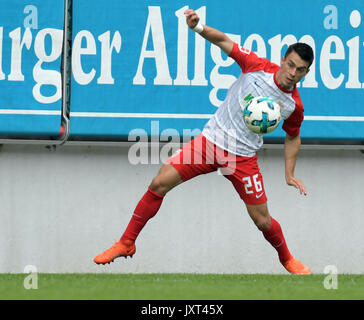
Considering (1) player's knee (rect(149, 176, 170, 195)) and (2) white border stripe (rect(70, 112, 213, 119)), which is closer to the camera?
(1) player's knee (rect(149, 176, 170, 195))

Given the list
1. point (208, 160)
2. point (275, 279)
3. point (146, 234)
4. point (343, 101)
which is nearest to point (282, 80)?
point (208, 160)

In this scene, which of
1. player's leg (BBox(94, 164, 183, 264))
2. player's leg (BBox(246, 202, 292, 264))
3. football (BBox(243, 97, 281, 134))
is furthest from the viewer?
player's leg (BBox(246, 202, 292, 264))

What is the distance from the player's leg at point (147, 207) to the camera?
701 cm

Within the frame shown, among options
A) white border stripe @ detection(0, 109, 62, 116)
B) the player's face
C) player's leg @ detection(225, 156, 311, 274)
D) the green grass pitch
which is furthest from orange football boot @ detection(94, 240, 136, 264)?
white border stripe @ detection(0, 109, 62, 116)

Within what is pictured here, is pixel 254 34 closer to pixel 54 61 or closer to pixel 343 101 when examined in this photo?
pixel 343 101

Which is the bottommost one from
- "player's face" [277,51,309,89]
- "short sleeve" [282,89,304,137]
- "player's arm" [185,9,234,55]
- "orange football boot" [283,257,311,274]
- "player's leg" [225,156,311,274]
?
"orange football boot" [283,257,311,274]

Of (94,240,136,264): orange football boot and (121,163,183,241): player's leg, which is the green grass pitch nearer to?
(94,240,136,264): orange football boot

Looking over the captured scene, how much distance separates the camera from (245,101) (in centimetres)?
709

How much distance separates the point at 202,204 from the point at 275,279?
221 centimetres

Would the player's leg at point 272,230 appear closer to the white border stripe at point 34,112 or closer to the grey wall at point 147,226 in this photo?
the grey wall at point 147,226

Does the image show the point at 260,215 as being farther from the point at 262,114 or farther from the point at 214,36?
the point at 214,36

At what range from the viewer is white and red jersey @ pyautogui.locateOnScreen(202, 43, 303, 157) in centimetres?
707

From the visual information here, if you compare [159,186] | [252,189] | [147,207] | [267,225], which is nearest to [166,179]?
[159,186]

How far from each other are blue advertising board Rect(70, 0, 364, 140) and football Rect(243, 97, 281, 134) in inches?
74.0
